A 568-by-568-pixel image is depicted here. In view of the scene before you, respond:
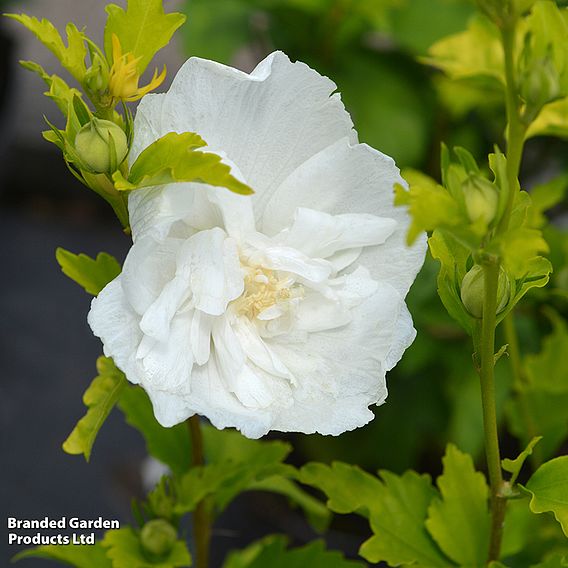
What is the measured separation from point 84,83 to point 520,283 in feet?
0.65

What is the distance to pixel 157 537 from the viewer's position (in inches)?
18.6

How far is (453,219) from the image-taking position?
319 millimetres

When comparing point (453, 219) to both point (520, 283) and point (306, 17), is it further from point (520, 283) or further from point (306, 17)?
point (306, 17)

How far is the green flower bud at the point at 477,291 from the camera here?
0.36 m

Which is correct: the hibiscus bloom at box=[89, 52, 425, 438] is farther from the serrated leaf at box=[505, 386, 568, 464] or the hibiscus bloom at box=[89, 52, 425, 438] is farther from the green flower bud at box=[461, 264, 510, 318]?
the serrated leaf at box=[505, 386, 568, 464]

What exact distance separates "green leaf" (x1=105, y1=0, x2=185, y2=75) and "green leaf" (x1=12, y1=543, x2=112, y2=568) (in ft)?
0.79

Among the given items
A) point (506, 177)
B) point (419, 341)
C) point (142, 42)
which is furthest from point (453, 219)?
point (419, 341)

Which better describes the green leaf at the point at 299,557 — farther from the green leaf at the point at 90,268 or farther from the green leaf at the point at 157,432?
the green leaf at the point at 90,268

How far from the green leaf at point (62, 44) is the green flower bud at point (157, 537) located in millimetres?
228

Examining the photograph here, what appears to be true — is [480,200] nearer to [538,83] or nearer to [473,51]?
[538,83]

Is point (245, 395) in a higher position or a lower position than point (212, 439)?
higher

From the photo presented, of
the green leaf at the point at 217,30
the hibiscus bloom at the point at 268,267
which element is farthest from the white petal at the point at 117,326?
the green leaf at the point at 217,30

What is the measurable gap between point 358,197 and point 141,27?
114 mm

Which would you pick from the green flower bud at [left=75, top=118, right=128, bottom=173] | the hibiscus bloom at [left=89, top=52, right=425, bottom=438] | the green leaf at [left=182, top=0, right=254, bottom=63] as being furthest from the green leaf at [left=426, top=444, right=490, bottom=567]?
the green leaf at [left=182, top=0, right=254, bottom=63]
